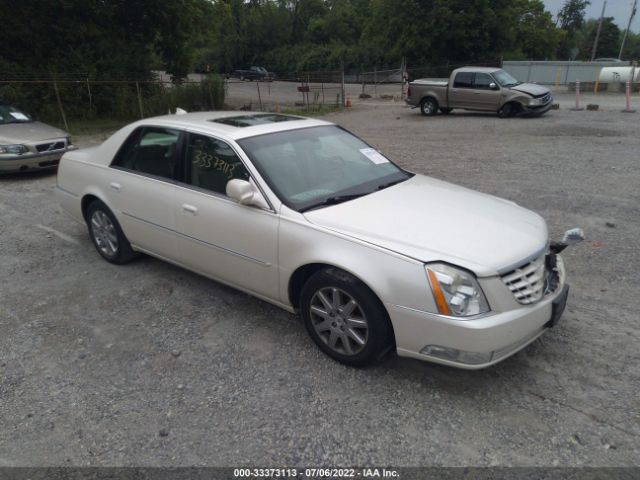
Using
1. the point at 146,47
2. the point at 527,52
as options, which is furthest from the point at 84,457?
the point at 527,52

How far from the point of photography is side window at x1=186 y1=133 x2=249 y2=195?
3682 millimetres

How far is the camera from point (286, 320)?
3.86 m

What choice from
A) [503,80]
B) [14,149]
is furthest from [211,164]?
[503,80]

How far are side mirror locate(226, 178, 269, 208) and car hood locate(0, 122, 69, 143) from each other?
7185 mm

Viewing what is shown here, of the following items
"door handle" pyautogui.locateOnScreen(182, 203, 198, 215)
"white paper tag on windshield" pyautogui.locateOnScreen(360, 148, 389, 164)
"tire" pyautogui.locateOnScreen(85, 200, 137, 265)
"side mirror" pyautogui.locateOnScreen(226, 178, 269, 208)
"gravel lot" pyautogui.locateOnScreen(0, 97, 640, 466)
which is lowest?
"gravel lot" pyautogui.locateOnScreen(0, 97, 640, 466)

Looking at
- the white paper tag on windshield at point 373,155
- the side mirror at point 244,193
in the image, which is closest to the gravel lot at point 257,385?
the side mirror at point 244,193

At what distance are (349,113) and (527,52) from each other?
106 ft

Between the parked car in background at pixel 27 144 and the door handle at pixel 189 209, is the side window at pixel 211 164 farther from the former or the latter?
the parked car in background at pixel 27 144

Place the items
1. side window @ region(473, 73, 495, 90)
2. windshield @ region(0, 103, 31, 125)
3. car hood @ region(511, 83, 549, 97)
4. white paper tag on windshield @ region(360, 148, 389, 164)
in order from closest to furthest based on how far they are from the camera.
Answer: white paper tag on windshield @ region(360, 148, 389, 164), windshield @ region(0, 103, 31, 125), car hood @ region(511, 83, 549, 97), side window @ region(473, 73, 495, 90)

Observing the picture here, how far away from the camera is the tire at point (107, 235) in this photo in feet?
15.5

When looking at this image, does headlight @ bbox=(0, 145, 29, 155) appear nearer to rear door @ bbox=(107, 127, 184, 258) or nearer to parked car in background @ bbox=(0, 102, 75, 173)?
parked car in background @ bbox=(0, 102, 75, 173)

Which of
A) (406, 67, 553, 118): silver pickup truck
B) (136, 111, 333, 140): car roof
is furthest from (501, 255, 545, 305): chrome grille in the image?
(406, 67, 553, 118): silver pickup truck

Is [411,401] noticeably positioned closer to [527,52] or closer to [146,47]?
[146,47]

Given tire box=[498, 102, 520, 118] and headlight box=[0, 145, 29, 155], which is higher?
headlight box=[0, 145, 29, 155]
